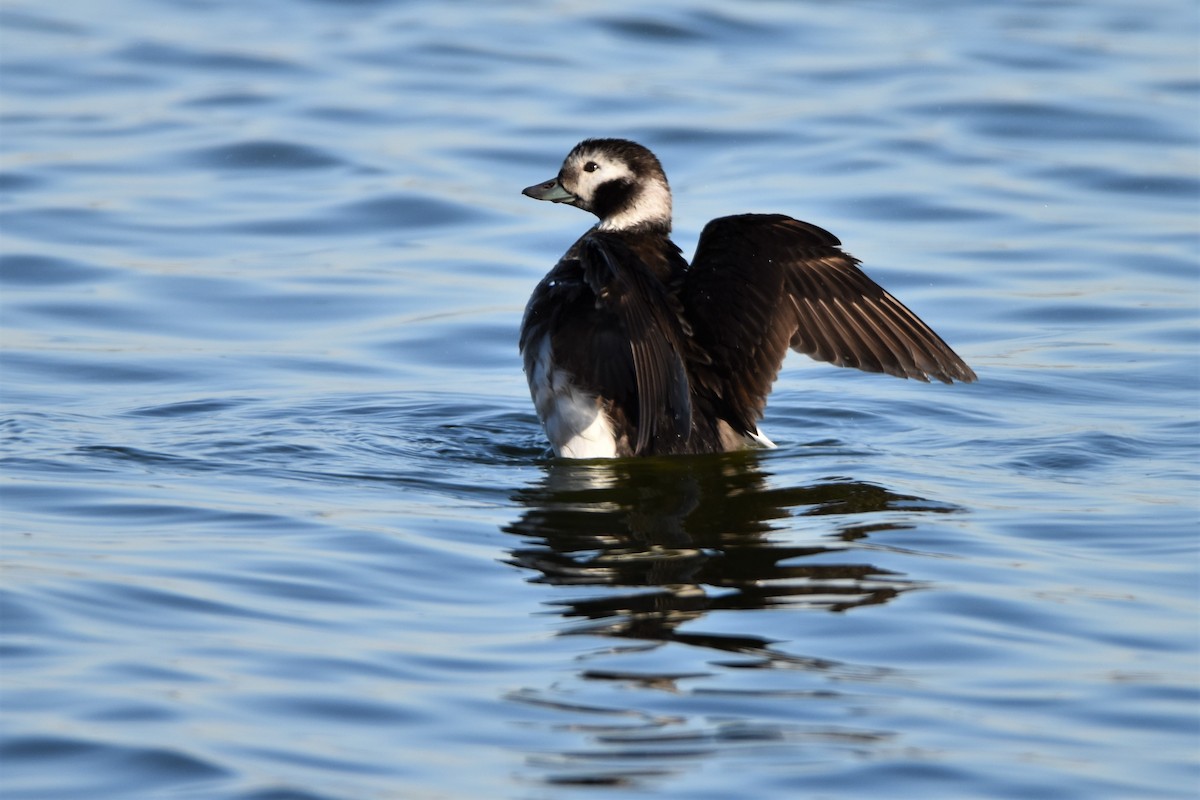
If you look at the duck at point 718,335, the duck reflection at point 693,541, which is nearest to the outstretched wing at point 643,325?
the duck at point 718,335

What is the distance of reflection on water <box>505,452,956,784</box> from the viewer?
425 cm

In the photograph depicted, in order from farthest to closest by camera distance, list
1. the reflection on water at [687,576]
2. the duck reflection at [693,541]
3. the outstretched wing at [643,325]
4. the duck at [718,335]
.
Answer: the duck at [718,335], the outstretched wing at [643,325], the duck reflection at [693,541], the reflection on water at [687,576]

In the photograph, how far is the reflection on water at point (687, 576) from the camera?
4254 millimetres

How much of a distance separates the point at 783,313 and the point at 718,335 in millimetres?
306

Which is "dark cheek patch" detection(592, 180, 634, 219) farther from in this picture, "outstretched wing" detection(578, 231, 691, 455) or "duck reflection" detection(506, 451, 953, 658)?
"duck reflection" detection(506, 451, 953, 658)

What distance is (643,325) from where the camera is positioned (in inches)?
245

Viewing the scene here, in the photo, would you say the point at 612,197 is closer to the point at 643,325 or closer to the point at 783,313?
the point at 783,313

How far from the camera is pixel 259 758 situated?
411 cm

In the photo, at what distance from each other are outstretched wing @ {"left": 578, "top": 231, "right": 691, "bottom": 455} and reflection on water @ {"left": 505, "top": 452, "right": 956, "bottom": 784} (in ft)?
1.12

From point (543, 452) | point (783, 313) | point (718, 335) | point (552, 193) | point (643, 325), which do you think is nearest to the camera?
point (643, 325)

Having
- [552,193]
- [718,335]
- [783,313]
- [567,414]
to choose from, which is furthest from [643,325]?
[552,193]

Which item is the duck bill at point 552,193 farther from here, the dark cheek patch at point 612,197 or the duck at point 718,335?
the duck at point 718,335

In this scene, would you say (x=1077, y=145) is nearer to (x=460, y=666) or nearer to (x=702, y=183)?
(x=702, y=183)

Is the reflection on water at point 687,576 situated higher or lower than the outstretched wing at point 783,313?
lower
